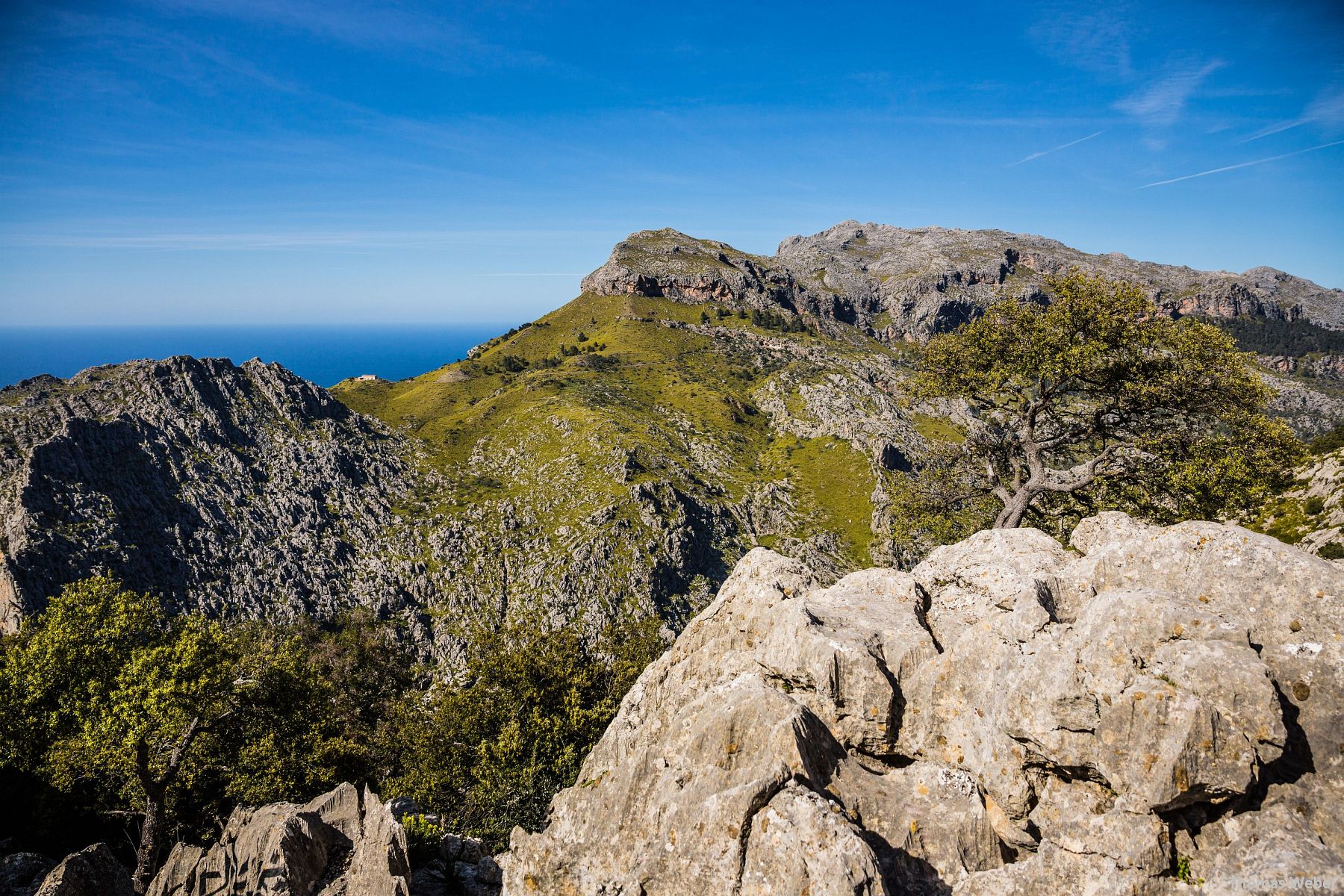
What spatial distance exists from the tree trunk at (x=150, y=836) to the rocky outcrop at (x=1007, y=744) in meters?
20.4

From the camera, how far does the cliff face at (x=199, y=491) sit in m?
88.2

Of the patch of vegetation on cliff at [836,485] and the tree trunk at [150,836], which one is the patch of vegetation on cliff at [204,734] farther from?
the patch of vegetation on cliff at [836,485]

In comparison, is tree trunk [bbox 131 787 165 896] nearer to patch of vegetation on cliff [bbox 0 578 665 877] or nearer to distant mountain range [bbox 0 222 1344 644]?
patch of vegetation on cliff [bbox 0 578 665 877]

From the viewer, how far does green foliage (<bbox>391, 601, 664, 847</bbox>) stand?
3250cm

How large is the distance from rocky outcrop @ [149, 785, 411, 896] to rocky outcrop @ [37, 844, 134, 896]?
4.40ft

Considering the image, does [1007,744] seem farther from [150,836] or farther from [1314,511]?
[1314,511]

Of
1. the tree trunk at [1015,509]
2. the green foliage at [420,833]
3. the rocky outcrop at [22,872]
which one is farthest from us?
the tree trunk at [1015,509]

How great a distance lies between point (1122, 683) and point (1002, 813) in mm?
3548

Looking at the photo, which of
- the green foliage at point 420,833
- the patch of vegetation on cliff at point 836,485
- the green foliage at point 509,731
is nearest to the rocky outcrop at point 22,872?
the green foliage at point 420,833

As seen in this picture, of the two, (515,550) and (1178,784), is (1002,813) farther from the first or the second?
(515,550)

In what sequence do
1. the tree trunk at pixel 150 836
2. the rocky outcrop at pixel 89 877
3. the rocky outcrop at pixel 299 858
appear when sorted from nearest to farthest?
the rocky outcrop at pixel 89 877, the rocky outcrop at pixel 299 858, the tree trunk at pixel 150 836

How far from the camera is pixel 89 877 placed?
17609mm

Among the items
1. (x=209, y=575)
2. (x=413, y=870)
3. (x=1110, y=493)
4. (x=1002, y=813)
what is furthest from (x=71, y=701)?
(x=209, y=575)

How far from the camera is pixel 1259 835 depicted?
8.92 m
